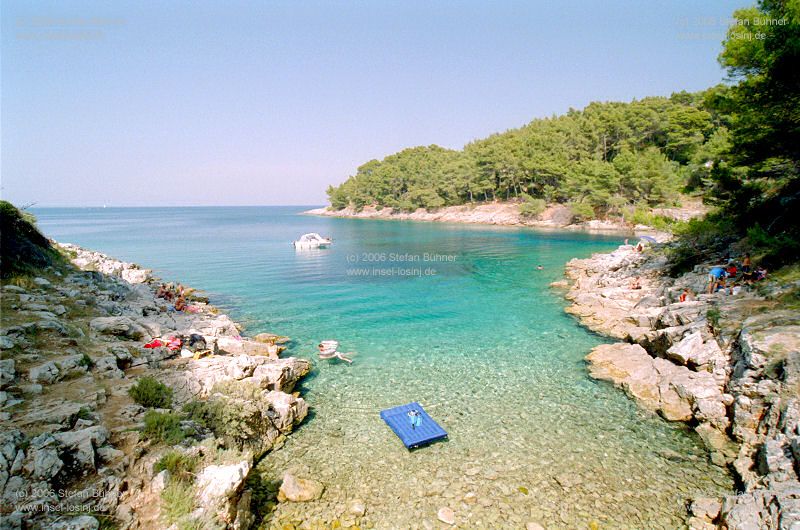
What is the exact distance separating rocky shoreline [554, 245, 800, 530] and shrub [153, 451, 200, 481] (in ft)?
31.2

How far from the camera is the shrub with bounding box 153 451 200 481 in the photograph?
22.6 ft

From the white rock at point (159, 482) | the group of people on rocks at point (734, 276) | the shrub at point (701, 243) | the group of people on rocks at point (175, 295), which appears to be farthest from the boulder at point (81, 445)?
the shrub at point (701, 243)

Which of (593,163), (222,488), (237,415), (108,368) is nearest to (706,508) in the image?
(222,488)

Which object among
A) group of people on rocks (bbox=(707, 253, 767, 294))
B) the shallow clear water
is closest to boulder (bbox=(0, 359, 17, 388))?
the shallow clear water

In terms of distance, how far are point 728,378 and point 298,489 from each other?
39.1 feet

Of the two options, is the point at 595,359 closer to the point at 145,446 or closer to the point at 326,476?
the point at 326,476

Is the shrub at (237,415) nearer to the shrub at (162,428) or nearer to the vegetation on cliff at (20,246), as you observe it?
the shrub at (162,428)

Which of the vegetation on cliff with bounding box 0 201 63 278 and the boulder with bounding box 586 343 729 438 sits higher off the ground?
the vegetation on cliff with bounding box 0 201 63 278

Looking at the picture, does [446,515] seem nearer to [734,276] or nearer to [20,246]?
[734,276]

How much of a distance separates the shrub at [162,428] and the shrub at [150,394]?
933mm

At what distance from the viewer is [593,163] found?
234 ft

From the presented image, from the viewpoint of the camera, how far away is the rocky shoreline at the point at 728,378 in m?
7.15

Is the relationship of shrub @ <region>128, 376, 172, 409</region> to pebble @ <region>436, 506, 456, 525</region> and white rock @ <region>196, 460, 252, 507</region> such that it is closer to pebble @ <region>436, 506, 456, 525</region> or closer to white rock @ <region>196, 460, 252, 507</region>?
white rock @ <region>196, 460, 252, 507</region>

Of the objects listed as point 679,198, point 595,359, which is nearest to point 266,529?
point 595,359
